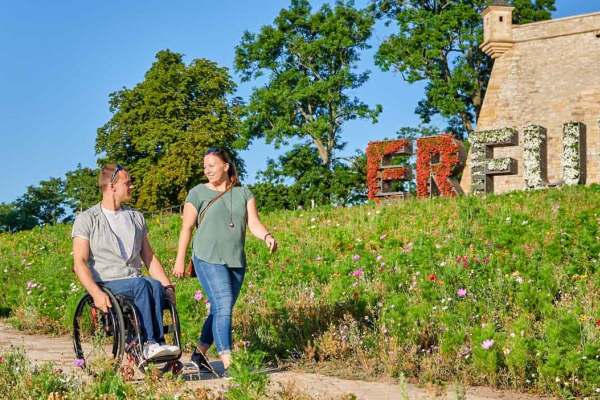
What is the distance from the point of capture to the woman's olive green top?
723cm

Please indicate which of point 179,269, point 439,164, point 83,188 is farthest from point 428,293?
point 83,188

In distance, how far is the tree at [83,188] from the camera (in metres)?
58.1

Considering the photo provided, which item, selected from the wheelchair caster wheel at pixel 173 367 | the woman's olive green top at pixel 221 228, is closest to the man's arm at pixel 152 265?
the woman's olive green top at pixel 221 228

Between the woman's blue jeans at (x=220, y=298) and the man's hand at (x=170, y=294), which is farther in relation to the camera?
the woman's blue jeans at (x=220, y=298)

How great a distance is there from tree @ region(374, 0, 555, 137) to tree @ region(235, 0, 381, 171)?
6.87ft

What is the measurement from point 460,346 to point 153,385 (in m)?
2.96

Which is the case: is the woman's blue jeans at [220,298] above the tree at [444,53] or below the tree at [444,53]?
below

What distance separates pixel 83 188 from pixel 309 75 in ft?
78.2

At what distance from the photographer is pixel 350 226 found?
1573cm

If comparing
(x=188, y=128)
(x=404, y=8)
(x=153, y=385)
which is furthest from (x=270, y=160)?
(x=153, y=385)

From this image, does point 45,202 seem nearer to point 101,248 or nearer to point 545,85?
point 545,85

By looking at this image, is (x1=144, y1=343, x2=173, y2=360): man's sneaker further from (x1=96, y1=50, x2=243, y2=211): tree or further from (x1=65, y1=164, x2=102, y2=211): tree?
(x1=65, y1=164, x2=102, y2=211): tree

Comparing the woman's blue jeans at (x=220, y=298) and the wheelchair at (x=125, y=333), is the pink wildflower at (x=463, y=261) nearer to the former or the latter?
the woman's blue jeans at (x=220, y=298)

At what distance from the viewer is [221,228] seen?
287 inches
